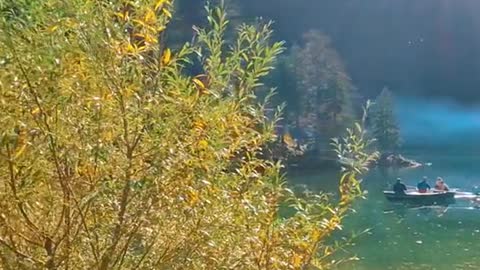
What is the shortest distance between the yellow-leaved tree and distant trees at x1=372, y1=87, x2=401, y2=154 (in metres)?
34.9

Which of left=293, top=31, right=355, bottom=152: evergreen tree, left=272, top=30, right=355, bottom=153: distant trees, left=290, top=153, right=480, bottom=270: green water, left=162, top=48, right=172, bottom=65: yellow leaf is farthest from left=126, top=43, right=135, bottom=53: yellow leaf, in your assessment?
left=293, top=31, right=355, bottom=152: evergreen tree

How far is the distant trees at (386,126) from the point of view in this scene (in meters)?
37.3

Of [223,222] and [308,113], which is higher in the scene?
[308,113]

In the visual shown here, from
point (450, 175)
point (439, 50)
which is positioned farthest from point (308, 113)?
point (439, 50)

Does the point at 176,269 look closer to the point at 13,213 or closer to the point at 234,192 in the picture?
the point at 234,192

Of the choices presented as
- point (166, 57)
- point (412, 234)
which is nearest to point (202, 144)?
point (166, 57)

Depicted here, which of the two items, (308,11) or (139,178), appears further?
(308,11)

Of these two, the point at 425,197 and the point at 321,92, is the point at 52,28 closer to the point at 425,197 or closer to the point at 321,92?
the point at 425,197

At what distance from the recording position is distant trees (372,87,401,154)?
37.3 meters

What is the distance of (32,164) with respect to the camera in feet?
5.63

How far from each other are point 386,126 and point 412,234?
66.7 feet

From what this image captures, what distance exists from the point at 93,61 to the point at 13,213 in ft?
1.40

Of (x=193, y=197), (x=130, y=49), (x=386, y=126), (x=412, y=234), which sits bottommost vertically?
(x=193, y=197)

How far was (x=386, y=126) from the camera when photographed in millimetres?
37719
